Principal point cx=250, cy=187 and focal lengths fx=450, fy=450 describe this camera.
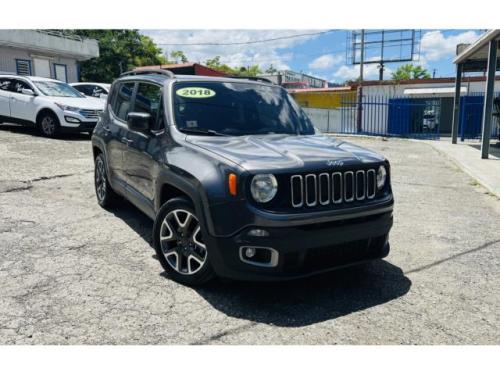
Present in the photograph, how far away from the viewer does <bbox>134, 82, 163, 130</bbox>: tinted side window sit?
4.32 meters

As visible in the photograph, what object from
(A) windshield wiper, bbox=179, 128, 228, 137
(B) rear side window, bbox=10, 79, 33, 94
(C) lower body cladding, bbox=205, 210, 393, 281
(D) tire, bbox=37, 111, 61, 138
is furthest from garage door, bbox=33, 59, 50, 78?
(C) lower body cladding, bbox=205, 210, 393, 281

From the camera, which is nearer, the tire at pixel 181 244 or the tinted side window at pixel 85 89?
the tire at pixel 181 244

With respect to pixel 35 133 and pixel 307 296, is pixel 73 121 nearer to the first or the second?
pixel 35 133

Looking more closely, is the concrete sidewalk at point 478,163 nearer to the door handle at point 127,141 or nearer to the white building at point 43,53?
the door handle at point 127,141

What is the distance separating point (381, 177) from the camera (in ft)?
12.4

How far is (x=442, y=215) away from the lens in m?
6.36

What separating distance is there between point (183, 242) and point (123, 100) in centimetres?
248

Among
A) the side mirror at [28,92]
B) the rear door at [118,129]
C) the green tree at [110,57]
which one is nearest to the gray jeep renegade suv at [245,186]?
the rear door at [118,129]

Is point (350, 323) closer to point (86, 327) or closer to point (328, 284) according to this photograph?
point (328, 284)

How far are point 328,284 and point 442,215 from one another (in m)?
3.29

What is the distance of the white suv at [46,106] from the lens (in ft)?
40.7

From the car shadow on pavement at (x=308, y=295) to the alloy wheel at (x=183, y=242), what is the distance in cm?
22

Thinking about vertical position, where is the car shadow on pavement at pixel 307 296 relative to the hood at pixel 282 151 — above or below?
below

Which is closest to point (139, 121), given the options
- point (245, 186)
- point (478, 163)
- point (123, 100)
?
point (123, 100)
